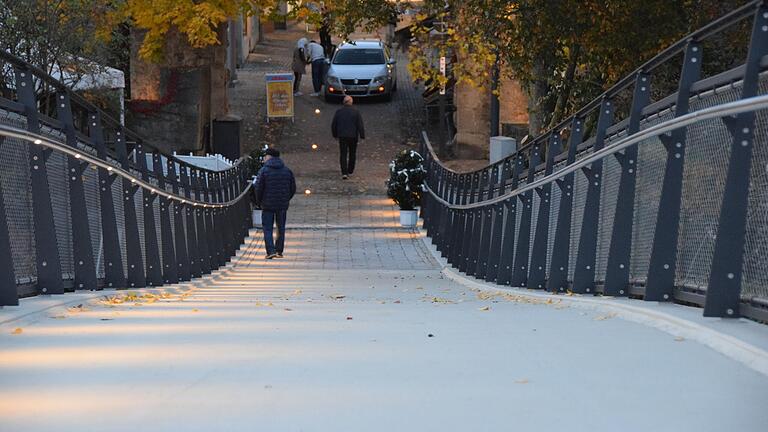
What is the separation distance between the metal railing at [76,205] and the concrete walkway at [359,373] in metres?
1.01

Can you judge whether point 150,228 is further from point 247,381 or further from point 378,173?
point 378,173

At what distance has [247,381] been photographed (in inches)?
196

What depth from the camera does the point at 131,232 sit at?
12.2 metres

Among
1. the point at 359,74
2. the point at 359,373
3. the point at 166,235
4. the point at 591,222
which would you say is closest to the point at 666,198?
the point at 591,222

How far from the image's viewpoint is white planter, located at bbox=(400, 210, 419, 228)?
1059 inches

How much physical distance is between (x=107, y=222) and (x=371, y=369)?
250 inches

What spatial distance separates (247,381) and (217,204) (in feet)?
51.0

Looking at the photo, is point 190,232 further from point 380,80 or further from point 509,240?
point 380,80

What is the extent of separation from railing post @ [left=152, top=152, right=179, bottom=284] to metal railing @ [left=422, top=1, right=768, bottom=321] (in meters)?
3.39

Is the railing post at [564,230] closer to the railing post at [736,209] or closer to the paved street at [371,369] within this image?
the paved street at [371,369]

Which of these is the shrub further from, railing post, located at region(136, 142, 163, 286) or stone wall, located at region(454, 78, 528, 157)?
railing post, located at region(136, 142, 163, 286)

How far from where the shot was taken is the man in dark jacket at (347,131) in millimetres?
31000

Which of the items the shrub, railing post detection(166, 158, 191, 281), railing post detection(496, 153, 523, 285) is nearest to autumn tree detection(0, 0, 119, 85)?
the shrub

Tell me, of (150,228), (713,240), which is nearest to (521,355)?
(713,240)
